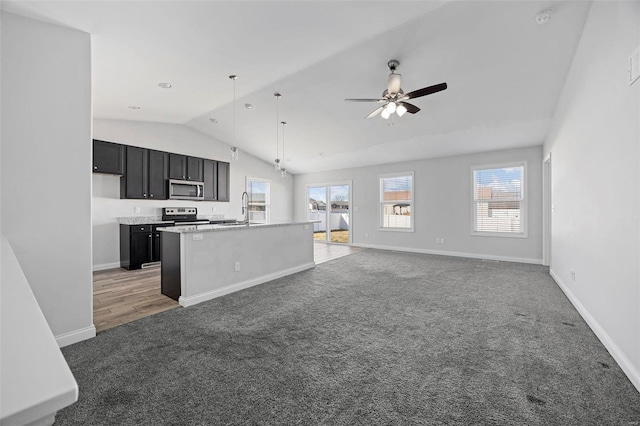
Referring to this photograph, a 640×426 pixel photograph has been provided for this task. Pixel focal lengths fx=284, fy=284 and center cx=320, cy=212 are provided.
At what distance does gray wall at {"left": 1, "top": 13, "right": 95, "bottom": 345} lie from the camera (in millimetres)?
2146

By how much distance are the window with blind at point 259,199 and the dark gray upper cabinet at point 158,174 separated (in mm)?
2392

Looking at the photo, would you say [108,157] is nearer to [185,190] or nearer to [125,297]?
[185,190]

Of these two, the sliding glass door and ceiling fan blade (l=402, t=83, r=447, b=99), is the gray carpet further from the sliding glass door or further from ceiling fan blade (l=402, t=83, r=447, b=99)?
the sliding glass door

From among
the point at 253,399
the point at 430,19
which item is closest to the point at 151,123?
the point at 430,19

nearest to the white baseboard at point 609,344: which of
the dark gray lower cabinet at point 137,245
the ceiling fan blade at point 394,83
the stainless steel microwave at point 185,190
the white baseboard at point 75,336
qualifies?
the ceiling fan blade at point 394,83

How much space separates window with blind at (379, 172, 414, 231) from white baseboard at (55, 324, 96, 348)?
21.1 feet

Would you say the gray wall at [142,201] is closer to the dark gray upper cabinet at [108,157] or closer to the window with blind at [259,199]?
the dark gray upper cabinet at [108,157]

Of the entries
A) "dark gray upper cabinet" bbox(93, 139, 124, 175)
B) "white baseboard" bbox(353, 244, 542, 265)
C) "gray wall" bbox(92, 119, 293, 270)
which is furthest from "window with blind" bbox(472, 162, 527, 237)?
"dark gray upper cabinet" bbox(93, 139, 124, 175)

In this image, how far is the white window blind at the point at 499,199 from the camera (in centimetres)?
584

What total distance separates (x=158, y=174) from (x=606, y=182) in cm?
663

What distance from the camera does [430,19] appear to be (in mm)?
2969

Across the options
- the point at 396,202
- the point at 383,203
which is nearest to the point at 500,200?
the point at 396,202

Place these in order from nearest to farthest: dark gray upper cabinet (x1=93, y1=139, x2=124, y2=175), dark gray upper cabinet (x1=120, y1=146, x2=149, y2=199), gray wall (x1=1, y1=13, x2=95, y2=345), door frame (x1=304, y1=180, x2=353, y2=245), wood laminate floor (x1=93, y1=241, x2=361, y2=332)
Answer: gray wall (x1=1, y1=13, x2=95, y2=345) → wood laminate floor (x1=93, y1=241, x2=361, y2=332) → dark gray upper cabinet (x1=93, y1=139, x2=124, y2=175) → dark gray upper cabinet (x1=120, y1=146, x2=149, y2=199) → door frame (x1=304, y1=180, x2=353, y2=245)

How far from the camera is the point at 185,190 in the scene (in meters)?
6.17
